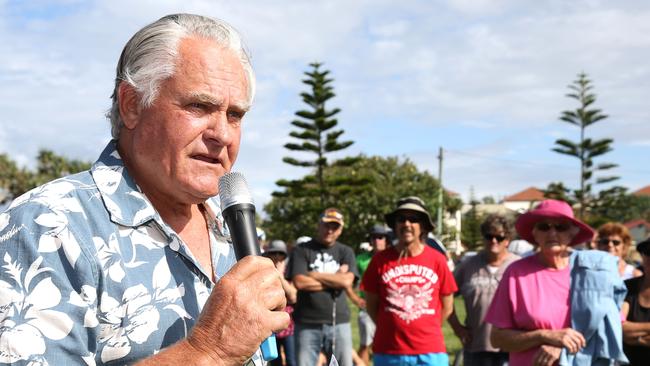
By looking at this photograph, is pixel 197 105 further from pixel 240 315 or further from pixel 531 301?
pixel 531 301

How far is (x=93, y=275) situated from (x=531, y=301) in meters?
4.41

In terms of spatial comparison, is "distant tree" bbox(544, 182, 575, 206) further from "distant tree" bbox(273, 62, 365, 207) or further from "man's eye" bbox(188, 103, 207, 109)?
"man's eye" bbox(188, 103, 207, 109)

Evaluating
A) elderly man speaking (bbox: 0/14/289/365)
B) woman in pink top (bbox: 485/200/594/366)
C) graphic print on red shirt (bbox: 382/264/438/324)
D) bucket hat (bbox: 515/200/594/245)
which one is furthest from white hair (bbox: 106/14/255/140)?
graphic print on red shirt (bbox: 382/264/438/324)

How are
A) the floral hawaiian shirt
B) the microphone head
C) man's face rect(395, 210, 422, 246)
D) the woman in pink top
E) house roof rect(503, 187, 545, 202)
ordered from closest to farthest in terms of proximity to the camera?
1. the floral hawaiian shirt
2. the microphone head
3. the woman in pink top
4. man's face rect(395, 210, 422, 246)
5. house roof rect(503, 187, 545, 202)

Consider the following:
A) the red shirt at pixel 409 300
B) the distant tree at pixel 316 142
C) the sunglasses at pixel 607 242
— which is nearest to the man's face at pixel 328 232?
the red shirt at pixel 409 300

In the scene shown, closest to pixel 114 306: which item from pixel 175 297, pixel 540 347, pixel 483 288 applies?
pixel 175 297

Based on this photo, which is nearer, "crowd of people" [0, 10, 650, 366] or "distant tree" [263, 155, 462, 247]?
"crowd of people" [0, 10, 650, 366]

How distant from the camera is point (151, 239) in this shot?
1973 mm

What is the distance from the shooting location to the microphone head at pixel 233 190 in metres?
2.02

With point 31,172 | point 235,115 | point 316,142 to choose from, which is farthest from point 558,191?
point 235,115

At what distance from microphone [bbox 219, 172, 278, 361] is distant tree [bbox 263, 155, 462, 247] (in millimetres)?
42407

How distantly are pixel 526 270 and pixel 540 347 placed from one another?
57 cm

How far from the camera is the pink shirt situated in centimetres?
559

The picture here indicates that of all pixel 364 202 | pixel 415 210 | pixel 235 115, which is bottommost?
pixel 415 210
